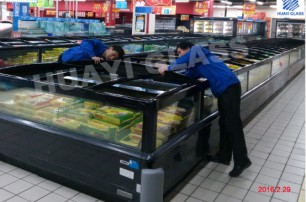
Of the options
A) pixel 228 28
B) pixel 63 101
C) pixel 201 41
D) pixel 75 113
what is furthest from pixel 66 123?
Answer: pixel 228 28

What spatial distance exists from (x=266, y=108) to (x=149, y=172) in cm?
539

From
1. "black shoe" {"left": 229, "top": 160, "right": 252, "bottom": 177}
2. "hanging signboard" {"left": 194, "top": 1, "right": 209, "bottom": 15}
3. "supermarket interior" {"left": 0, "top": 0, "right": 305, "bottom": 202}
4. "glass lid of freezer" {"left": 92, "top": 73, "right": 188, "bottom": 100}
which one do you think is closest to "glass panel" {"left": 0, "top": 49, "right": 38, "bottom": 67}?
"supermarket interior" {"left": 0, "top": 0, "right": 305, "bottom": 202}

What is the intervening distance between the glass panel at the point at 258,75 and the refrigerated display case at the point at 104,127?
2.17 m

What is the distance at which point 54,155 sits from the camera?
3609 mm

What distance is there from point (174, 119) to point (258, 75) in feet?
12.9

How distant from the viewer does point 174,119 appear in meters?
3.63

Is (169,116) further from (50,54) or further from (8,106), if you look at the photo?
(50,54)

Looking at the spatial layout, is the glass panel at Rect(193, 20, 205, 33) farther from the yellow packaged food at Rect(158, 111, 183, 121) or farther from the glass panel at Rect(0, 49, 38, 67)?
the yellow packaged food at Rect(158, 111, 183, 121)

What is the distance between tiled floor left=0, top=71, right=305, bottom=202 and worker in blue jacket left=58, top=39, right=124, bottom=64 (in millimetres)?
1785

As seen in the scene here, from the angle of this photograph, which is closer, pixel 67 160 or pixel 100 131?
pixel 100 131

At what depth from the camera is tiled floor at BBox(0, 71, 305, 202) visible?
11.5 ft

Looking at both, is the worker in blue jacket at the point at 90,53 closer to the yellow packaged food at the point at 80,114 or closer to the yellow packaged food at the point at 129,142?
the yellow packaged food at the point at 80,114

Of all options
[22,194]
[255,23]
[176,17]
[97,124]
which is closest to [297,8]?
[97,124]

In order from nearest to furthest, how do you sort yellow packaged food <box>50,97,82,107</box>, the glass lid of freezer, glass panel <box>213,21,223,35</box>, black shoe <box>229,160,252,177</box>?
yellow packaged food <box>50,97,82,107</box> → the glass lid of freezer → black shoe <box>229,160,252,177</box> → glass panel <box>213,21,223,35</box>
